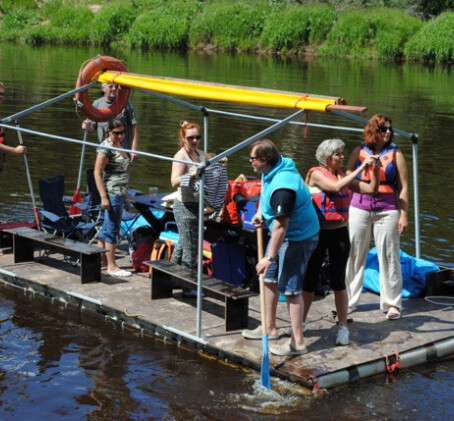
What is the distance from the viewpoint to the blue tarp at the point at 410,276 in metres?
9.48

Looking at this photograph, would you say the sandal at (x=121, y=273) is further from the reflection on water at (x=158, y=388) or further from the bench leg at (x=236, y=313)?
the bench leg at (x=236, y=313)

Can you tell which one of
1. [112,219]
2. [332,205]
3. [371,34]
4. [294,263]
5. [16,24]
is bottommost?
[112,219]

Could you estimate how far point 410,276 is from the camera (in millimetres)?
9516

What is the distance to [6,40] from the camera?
163 ft

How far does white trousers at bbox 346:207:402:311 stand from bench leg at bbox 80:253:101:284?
2565 mm

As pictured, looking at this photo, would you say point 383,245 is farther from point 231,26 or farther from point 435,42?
point 231,26

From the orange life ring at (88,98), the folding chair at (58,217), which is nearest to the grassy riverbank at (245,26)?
the orange life ring at (88,98)

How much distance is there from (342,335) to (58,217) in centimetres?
376

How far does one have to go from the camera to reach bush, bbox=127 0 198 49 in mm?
47594

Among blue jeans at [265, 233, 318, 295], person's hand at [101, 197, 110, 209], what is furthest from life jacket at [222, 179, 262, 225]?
blue jeans at [265, 233, 318, 295]

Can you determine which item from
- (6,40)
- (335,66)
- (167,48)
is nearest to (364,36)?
(335,66)

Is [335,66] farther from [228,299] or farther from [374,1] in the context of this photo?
[228,299]

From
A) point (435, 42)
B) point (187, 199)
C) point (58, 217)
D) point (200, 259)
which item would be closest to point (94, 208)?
point (58, 217)

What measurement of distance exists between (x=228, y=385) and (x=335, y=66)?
→ 33019mm
